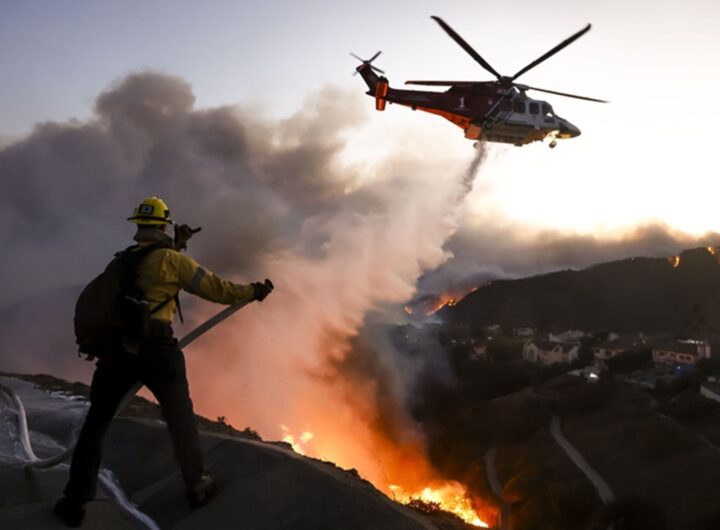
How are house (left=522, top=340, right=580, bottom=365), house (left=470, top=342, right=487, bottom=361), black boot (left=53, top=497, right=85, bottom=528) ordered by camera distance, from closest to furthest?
black boot (left=53, top=497, right=85, bottom=528), house (left=522, top=340, right=580, bottom=365), house (left=470, top=342, right=487, bottom=361)

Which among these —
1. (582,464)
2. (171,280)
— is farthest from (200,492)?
(582,464)

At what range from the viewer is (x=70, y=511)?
4.22 metres

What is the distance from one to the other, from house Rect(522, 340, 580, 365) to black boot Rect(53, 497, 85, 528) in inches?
3127

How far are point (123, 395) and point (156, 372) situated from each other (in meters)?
0.41

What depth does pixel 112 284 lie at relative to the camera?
175 inches

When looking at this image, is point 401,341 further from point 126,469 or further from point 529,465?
point 126,469

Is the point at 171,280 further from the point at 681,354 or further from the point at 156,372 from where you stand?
the point at 681,354

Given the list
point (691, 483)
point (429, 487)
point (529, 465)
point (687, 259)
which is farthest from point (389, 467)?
point (687, 259)

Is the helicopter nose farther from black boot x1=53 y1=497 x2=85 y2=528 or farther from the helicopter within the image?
black boot x1=53 y1=497 x2=85 y2=528

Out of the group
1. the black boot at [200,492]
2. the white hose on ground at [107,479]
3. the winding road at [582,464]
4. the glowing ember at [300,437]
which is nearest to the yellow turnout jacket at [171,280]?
the black boot at [200,492]

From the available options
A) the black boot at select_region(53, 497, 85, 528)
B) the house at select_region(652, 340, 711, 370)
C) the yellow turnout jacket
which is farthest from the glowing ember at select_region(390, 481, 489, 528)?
the house at select_region(652, 340, 711, 370)

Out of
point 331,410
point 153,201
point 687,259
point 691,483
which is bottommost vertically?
point 153,201

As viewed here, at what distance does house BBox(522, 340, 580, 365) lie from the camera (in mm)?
79938

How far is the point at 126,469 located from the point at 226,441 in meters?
1.18
